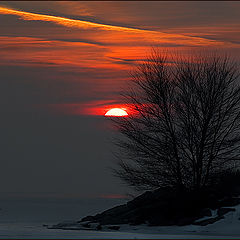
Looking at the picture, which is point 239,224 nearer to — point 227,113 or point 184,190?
point 184,190

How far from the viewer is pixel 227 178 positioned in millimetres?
41969

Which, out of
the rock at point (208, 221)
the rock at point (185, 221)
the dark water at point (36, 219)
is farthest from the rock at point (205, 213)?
the dark water at point (36, 219)

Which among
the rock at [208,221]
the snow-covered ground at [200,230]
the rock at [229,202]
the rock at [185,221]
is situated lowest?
the snow-covered ground at [200,230]

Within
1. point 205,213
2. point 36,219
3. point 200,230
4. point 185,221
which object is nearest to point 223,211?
point 205,213

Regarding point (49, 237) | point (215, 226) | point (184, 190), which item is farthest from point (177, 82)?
point (49, 237)

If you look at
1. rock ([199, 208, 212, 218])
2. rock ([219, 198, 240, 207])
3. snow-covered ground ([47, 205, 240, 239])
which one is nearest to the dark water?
snow-covered ground ([47, 205, 240, 239])

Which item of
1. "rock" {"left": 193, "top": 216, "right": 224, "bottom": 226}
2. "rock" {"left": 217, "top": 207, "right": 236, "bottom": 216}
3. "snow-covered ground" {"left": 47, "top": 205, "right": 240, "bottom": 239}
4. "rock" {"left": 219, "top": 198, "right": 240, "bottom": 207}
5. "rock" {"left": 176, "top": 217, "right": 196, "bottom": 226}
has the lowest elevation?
"snow-covered ground" {"left": 47, "top": 205, "right": 240, "bottom": 239}

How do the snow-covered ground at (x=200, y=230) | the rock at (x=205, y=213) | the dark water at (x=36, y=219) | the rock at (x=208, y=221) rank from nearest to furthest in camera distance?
1. the dark water at (x=36, y=219)
2. the snow-covered ground at (x=200, y=230)
3. the rock at (x=208, y=221)
4. the rock at (x=205, y=213)

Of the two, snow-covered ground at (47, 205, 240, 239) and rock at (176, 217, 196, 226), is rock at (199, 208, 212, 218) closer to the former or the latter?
snow-covered ground at (47, 205, 240, 239)

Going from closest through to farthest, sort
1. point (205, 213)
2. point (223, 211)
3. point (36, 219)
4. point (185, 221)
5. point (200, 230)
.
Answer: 1. point (200, 230)
2. point (223, 211)
3. point (185, 221)
4. point (205, 213)
5. point (36, 219)

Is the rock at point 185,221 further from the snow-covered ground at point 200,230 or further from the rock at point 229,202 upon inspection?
the rock at point 229,202

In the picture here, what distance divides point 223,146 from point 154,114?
4.64 m

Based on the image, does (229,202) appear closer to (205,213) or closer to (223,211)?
(205,213)

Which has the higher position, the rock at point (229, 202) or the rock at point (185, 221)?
the rock at point (229, 202)
